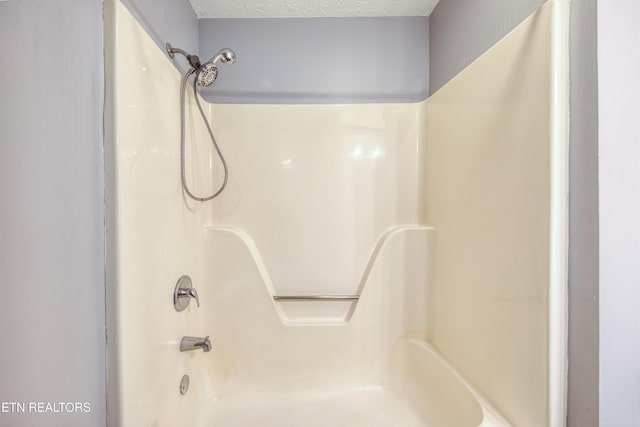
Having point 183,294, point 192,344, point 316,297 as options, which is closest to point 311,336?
point 316,297

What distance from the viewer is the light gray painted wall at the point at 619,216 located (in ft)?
2.15

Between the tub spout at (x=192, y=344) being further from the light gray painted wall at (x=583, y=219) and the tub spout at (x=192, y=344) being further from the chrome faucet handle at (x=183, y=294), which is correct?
the light gray painted wall at (x=583, y=219)

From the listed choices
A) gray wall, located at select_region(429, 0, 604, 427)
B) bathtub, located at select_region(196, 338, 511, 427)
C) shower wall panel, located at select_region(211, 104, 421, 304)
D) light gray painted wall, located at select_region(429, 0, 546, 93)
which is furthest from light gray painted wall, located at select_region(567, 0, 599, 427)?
shower wall panel, located at select_region(211, 104, 421, 304)

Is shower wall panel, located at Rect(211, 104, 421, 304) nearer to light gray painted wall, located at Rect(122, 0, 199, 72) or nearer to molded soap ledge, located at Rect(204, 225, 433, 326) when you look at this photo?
molded soap ledge, located at Rect(204, 225, 433, 326)

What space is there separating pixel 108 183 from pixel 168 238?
373 millimetres

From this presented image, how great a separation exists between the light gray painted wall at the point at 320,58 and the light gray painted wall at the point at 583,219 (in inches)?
37.9

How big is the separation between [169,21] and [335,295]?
1.44 m

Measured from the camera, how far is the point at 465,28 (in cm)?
123

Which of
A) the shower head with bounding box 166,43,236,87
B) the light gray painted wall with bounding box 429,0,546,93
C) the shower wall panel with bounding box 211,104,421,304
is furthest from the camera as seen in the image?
the shower wall panel with bounding box 211,104,421,304

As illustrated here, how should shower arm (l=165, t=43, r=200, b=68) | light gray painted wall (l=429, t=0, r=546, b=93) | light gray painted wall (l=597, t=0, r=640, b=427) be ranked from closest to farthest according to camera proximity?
1. light gray painted wall (l=597, t=0, r=640, b=427)
2. light gray painted wall (l=429, t=0, r=546, b=93)
3. shower arm (l=165, t=43, r=200, b=68)

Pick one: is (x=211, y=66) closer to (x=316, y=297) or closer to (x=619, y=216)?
(x=316, y=297)

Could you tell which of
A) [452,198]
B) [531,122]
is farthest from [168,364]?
[531,122]

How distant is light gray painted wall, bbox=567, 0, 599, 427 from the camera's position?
0.67m

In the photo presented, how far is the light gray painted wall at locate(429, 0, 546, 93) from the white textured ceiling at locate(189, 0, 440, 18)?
0.15 meters
